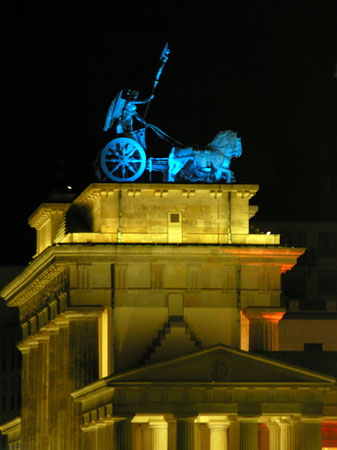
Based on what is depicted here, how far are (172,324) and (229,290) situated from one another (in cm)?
472

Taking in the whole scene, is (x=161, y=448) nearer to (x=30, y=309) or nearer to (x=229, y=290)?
(x=229, y=290)

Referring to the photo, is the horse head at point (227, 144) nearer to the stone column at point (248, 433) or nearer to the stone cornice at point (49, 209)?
the stone cornice at point (49, 209)

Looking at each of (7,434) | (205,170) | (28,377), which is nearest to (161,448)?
(205,170)

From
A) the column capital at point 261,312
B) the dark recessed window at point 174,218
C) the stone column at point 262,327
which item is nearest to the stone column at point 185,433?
the stone column at point 262,327

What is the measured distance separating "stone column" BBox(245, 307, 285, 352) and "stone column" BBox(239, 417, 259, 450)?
563 inches

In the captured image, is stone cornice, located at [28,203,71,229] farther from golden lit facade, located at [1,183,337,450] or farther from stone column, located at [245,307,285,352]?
stone column, located at [245,307,285,352]

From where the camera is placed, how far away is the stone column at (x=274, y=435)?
4429 inches

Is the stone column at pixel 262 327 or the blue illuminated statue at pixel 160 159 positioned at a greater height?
the blue illuminated statue at pixel 160 159

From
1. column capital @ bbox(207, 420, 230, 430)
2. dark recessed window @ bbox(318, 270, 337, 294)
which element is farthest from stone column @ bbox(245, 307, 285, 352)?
dark recessed window @ bbox(318, 270, 337, 294)

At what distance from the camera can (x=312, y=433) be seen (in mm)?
108812

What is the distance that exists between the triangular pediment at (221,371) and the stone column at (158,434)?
571 cm

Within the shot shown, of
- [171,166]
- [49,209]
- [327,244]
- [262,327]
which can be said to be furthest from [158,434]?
[327,244]

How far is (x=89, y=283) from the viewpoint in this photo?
121562 mm

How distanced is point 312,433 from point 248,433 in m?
3.78
